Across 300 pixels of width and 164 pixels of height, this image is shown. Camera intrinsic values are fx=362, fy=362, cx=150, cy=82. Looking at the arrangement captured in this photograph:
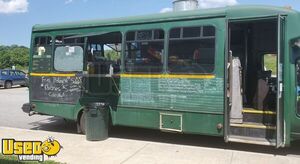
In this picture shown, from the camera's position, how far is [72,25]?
941 cm

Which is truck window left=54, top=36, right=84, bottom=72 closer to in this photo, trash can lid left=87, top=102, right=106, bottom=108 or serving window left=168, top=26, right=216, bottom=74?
trash can lid left=87, top=102, right=106, bottom=108

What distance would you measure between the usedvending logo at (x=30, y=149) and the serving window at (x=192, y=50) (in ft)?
9.77

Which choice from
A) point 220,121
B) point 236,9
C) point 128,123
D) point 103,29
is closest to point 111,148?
point 128,123

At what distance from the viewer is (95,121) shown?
27.9ft

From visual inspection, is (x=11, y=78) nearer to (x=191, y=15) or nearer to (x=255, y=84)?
(x=191, y=15)

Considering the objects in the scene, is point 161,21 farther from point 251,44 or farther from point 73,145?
point 73,145

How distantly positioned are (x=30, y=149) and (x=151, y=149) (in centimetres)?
247

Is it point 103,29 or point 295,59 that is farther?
point 103,29

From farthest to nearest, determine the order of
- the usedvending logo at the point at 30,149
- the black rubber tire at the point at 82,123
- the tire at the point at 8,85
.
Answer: the tire at the point at 8,85 → the black rubber tire at the point at 82,123 → the usedvending logo at the point at 30,149

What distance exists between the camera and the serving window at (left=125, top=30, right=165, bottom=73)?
813 centimetres

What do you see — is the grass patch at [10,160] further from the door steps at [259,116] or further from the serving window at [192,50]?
the door steps at [259,116]

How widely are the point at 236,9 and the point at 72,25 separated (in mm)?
4298

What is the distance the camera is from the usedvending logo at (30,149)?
6.70 m

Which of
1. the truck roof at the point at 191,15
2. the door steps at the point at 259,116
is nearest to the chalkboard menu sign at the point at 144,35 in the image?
the truck roof at the point at 191,15
